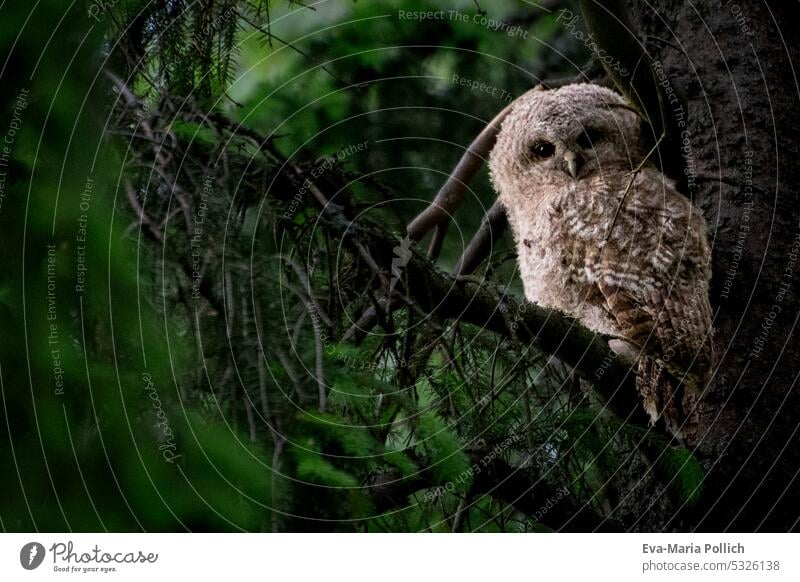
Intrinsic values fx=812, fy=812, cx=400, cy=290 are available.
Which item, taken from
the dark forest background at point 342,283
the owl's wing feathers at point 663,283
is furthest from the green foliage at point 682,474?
the owl's wing feathers at point 663,283

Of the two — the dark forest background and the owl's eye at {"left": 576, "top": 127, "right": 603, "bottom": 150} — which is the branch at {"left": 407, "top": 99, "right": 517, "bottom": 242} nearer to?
the dark forest background

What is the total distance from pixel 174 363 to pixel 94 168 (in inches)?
4.3

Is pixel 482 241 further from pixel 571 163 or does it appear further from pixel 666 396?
pixel 666 396

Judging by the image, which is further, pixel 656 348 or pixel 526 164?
pixel 526 164

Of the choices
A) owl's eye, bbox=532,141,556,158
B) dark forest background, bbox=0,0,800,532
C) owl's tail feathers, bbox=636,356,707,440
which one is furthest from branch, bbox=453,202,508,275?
owl's tail feathers, bbox=636,356,707,440

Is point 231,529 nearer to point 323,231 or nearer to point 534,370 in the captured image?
point 323,231

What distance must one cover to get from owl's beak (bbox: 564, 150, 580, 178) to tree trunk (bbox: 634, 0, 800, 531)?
169 millimetres

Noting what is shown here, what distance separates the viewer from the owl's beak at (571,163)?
1.30 m

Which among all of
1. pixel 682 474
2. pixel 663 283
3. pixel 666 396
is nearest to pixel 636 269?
pixel 663 283

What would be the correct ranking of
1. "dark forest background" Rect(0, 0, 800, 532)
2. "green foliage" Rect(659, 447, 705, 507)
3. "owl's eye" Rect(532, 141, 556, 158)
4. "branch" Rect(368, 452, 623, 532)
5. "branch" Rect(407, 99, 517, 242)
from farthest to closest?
1. "owl's eye" Rect(532, 141, 556, 158)
2. "branch" Rect(407, 99, 517, 242)
3. "green foliage" Rect(659, 447, 705, 507)
4. "branch" Rect(368, 452, 623, 532)
5. "dark forest background" Rect(0, 0, 800, 532)

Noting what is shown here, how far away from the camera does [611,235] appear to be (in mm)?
1188

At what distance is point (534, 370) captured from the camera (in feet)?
3.56

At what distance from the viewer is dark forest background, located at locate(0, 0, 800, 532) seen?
39 cm
